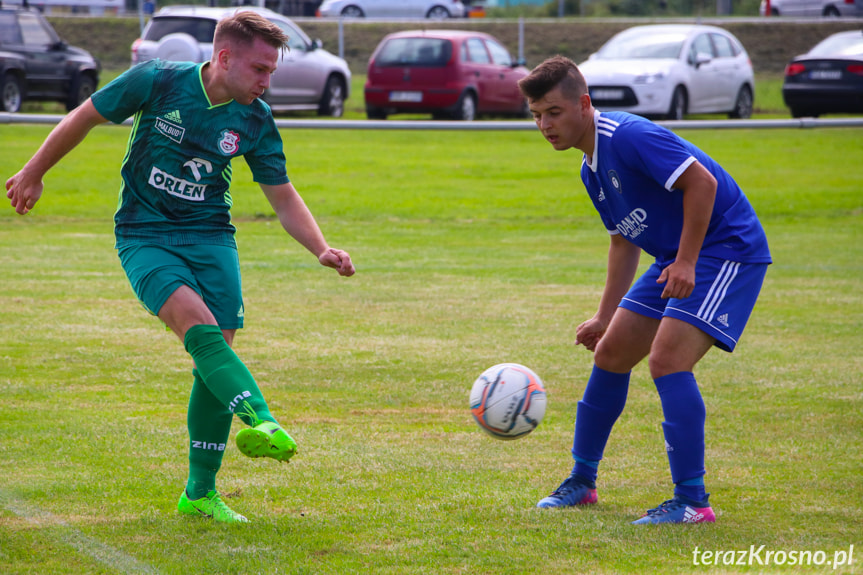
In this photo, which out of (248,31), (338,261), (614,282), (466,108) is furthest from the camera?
(466,108)

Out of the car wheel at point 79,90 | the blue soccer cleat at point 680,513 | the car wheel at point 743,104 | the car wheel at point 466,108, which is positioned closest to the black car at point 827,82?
the car wheel at point 743,104

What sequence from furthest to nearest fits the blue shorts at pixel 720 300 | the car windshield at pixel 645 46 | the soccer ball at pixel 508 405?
1. the car windshield at pixel 645 46
2. the soccer ball at pixel 508 405
3. the blue shorts at pixel 720 300

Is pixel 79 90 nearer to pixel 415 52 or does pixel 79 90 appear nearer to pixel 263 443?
pixel 415 52

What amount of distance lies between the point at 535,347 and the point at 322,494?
3.39 m

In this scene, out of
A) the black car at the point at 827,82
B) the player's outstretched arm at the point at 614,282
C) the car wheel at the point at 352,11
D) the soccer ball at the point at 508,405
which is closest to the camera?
the soccer ball at the point at 508,405

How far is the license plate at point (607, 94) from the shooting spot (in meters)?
19.3

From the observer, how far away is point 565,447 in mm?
5688

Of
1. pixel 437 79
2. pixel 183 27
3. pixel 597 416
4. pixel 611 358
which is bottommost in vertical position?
pixel 437 79

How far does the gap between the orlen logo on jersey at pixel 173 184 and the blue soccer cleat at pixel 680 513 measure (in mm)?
2265

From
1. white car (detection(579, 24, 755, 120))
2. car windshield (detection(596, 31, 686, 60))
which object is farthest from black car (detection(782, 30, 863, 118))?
car windshield (detection(596, 31, 686, 60))

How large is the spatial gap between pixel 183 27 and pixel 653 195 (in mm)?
18983

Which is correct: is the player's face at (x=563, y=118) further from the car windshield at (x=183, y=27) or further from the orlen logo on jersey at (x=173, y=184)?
the car windshield at (x=183, y=27)

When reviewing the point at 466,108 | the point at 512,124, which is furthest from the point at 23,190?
the point at 466,108

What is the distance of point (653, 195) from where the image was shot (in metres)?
4.49
